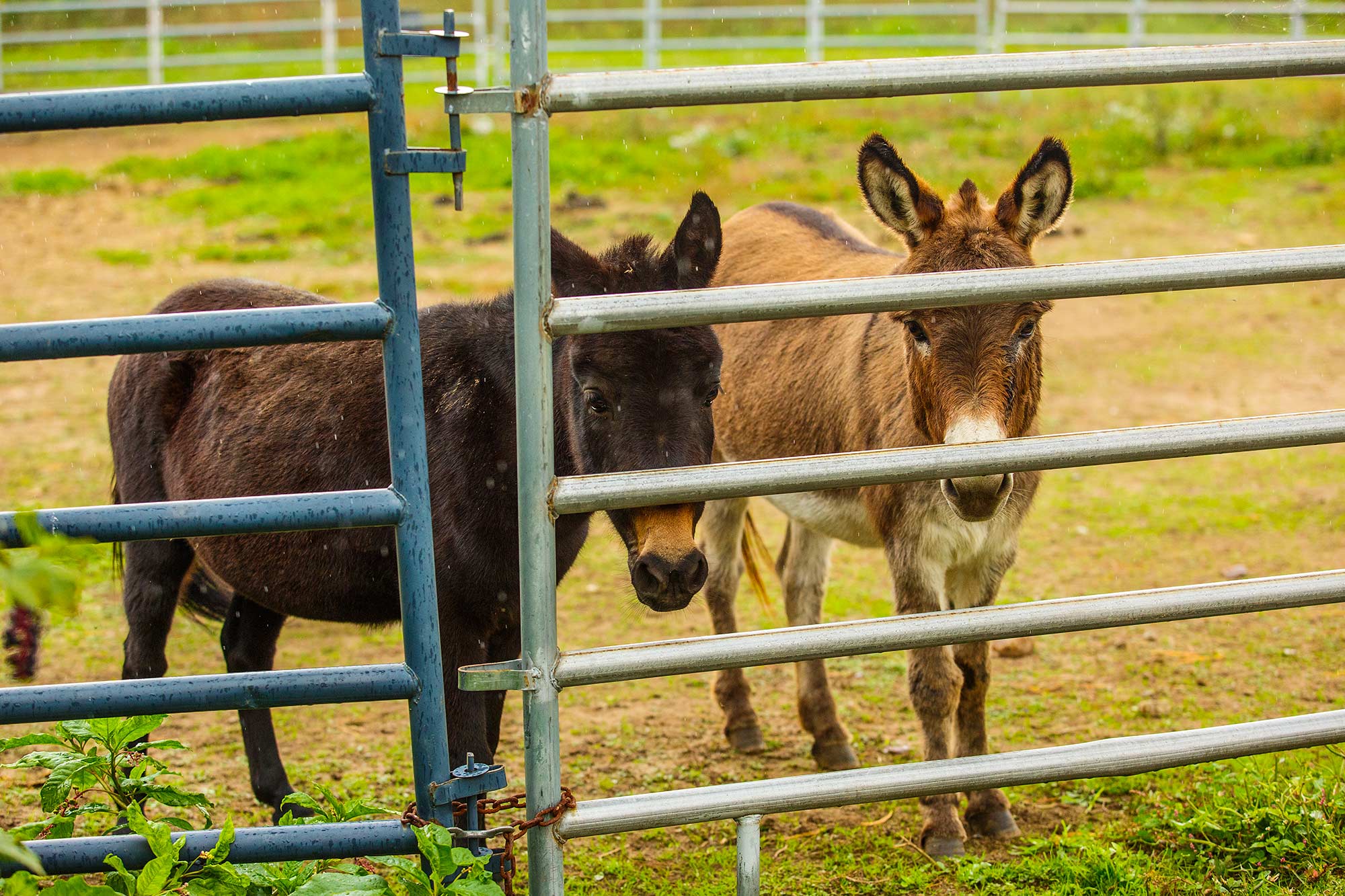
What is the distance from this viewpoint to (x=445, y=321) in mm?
3504

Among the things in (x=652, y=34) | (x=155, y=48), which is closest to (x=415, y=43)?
(x=652, y=34)

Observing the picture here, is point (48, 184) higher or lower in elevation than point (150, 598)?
higher

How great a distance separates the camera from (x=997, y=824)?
140 inches

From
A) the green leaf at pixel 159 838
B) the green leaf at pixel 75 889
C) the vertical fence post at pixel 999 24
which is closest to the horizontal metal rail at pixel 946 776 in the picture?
the green leaf at pixel 159 838

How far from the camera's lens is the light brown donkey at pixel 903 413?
10.3 ft

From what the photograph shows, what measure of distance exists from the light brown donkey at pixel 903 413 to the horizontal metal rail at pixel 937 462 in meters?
0.50

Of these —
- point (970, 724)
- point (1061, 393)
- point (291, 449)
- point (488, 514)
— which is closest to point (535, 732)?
point (488, 514)

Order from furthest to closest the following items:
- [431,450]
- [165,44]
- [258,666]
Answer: [165,44], [258,666], [431,450]

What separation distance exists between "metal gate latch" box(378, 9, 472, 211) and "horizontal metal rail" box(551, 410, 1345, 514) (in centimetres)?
63

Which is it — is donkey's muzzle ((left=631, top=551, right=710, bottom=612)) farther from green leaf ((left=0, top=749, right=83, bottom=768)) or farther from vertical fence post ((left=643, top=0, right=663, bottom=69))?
vertical fence post ((left=643, top=0, right=663, bottom=69))

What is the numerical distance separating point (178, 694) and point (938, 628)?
151cm

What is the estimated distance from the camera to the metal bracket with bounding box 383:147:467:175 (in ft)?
6.65

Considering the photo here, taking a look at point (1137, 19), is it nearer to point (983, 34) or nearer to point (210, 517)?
point (983, 34)

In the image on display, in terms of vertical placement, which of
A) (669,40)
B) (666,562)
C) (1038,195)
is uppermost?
(669,40)
